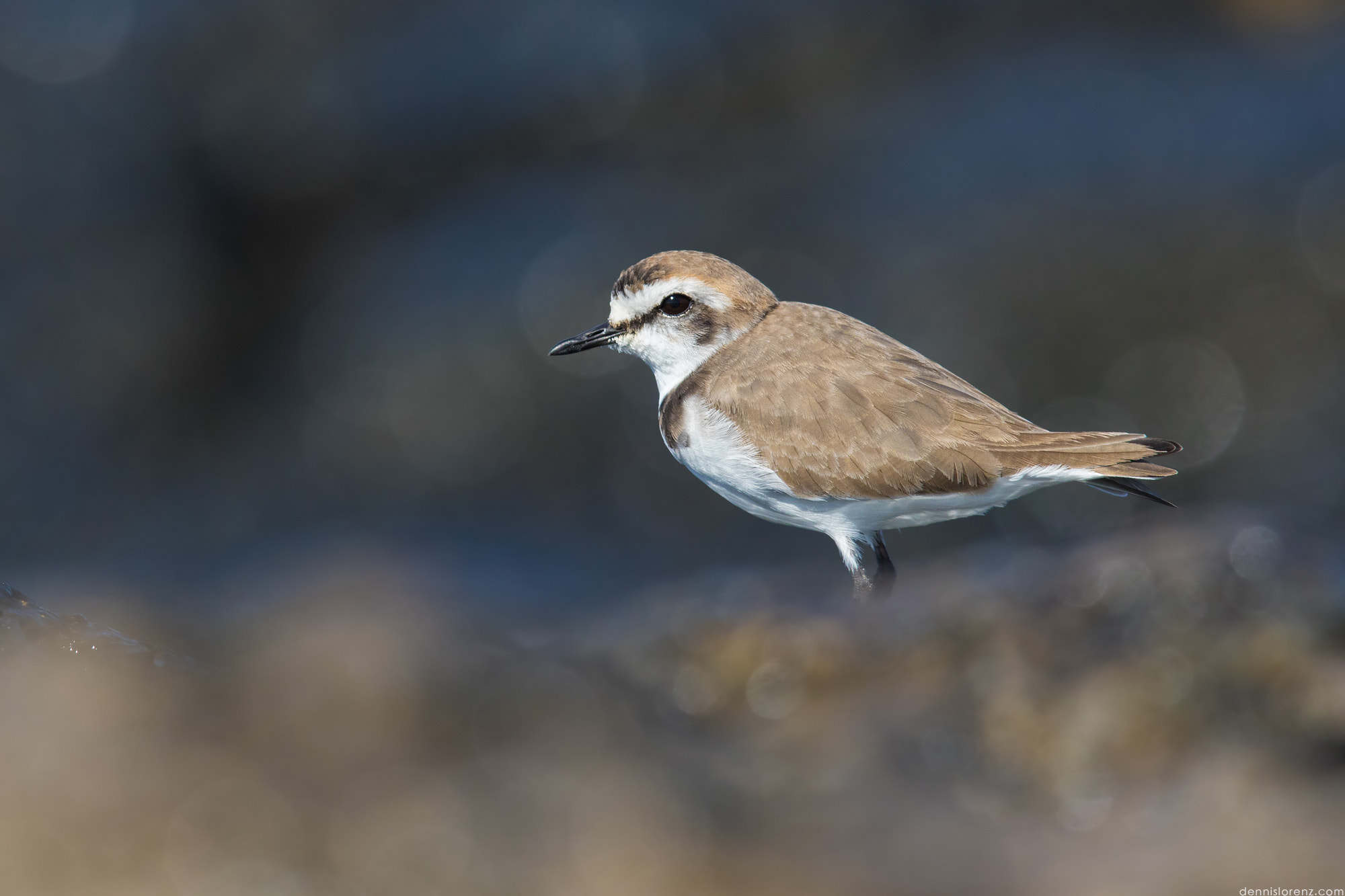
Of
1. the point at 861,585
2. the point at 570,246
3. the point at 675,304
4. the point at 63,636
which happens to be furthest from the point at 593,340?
the point at 570,246

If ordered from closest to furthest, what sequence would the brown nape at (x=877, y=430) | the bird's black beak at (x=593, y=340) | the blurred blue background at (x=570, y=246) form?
the brown nape at (x=877, y=430) < the bird's black beak at (x=593, y=340) < the blurred blue background at (x=570, y=246)

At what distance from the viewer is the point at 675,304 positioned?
627 centimetres

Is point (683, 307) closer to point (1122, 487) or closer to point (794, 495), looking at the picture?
point (794, 495)

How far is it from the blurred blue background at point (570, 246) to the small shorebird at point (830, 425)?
4829 mm

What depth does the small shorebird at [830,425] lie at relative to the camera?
555cm

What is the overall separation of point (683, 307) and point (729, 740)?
252 cm

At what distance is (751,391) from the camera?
5824mm

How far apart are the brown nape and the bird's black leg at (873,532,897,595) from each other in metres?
0.82

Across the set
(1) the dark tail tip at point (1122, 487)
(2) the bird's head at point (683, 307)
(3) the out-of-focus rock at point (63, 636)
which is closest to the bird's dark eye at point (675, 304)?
(2) the bird's head at point (683, 307)

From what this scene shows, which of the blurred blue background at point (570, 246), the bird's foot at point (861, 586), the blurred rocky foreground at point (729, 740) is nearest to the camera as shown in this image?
the blurred rocky foreground at point (729, 740)

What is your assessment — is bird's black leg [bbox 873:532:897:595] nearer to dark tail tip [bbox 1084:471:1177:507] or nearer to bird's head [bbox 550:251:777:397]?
dark tail tip [bbox 1084:471:1177:507]

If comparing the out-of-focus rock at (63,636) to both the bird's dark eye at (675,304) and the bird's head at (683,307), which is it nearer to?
the bird's head at (683,307)

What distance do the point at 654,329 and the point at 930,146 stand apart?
862cm

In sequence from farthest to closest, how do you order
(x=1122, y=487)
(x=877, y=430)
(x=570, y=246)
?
(x=570, y=246) → (x=1122, y=487) → (x=877, y=430)
